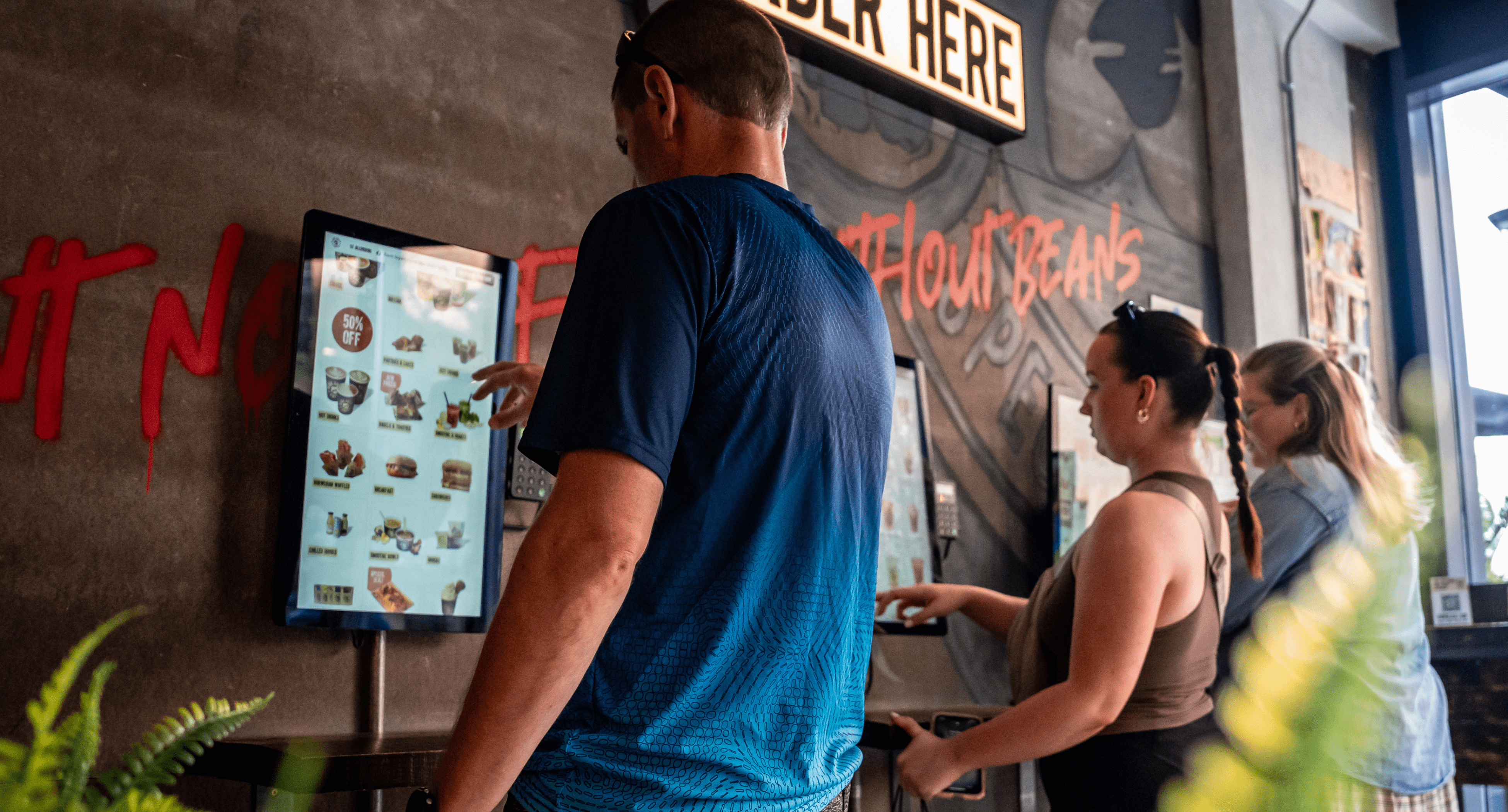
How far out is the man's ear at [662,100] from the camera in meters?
1.19

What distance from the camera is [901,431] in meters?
3.06

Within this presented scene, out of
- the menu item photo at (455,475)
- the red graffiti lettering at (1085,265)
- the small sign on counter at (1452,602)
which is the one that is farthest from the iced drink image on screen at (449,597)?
the small sign on counter at (1452,602)

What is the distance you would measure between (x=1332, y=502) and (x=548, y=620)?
2.00 metres

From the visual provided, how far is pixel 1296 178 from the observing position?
182 inches

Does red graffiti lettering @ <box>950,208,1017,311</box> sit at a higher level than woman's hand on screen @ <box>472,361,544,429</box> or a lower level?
higher

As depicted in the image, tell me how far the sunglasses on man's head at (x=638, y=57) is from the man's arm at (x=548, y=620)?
0.49 metres

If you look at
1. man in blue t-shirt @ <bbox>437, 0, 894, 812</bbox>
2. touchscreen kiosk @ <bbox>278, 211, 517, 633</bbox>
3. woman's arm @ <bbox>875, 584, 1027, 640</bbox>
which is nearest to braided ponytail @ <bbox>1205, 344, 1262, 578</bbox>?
woman's arm @ <bbox>875, 584, 1027, 640</bbox>

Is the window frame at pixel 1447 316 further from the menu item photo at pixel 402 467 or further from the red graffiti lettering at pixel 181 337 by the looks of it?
the red graffiti lettering at pixel 181 337

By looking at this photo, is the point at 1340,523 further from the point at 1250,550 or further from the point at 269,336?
the point at 269,336

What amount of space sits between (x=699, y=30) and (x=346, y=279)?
1.09 metres

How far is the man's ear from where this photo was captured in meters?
1.19

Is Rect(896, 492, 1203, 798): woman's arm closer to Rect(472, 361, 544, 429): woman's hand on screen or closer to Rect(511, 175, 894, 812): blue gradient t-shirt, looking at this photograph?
Rect(511, 175, 894, 812): blue gradient t-shirt

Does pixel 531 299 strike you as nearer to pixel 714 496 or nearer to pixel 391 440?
pixel 391 440

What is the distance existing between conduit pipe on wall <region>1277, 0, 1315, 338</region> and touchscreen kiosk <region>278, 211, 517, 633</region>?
139 inches
